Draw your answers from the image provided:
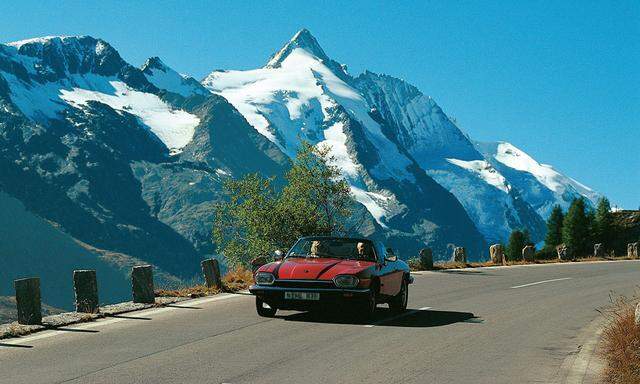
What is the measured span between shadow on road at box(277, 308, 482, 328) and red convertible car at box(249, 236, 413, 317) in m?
0.28

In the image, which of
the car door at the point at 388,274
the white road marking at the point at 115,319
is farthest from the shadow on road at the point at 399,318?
the white road marking at the point at 115,319

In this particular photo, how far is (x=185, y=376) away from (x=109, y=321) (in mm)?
5593

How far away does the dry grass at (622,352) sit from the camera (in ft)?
28.1

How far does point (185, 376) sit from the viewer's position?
877cm

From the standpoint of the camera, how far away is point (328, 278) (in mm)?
13242

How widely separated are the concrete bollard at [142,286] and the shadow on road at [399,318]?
3.63 metres

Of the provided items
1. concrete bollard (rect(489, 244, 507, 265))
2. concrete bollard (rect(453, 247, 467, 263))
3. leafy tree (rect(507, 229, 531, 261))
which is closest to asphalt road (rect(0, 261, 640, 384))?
concrete bollard (rect(453, 247, 467, 263))

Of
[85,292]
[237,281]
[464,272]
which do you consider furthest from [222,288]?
[464,272]

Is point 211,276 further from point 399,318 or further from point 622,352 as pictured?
point 622,352

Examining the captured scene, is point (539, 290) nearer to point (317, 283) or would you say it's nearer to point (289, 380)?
point (317, 283)

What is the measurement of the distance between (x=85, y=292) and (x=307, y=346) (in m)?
5.80

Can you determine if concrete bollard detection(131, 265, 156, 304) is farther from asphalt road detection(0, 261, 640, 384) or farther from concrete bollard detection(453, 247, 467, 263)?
concrete bollard detection(453, 247, 467, 263)

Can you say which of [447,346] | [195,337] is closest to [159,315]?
[195,337]

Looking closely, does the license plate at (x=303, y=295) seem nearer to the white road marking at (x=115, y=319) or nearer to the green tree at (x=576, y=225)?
the white road marking at (x=115, y=319)
